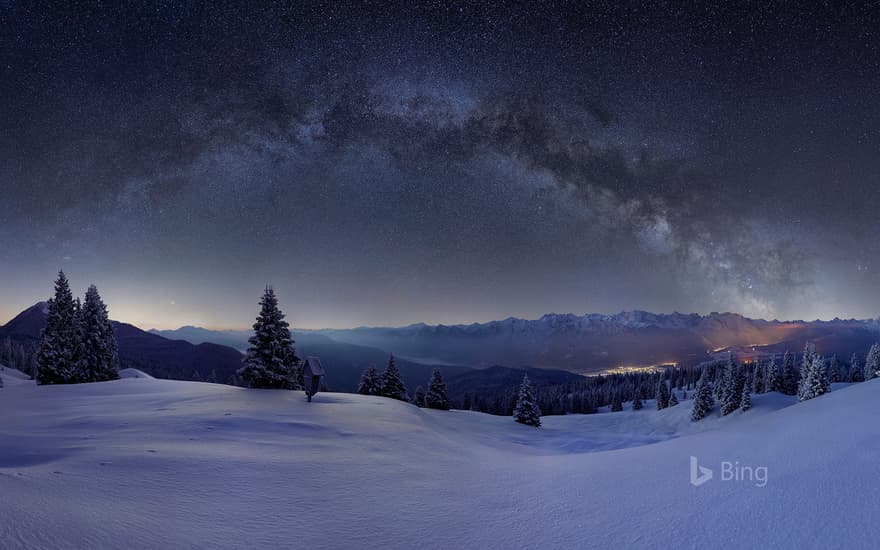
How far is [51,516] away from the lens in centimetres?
384

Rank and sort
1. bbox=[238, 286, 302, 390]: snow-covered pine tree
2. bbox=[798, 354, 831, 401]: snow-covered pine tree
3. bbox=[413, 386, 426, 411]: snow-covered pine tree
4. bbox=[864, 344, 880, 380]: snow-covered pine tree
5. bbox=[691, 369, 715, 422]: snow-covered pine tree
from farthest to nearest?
bbox=[864, 344, 880, 380]: snow-covered pine tree < bbox=[691, 369, 715, 422]: snow-covered pine tree < bbox=[413, 386, 426, 411]: snow-covered pine tree < bbox=[798, 354, 831, 401]: snow-covered pine tree < bbox=[238, 286, 302, 390]: snow-covered pine tree

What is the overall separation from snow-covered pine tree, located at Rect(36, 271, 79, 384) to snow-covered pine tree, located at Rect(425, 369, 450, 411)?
34.2 meters

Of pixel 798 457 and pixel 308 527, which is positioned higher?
pixel 798 457

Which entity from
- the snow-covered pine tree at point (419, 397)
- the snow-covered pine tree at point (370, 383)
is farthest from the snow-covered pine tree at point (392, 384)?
the snow-covered pine tree at point (419, 397)

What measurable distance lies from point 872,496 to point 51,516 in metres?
9.72

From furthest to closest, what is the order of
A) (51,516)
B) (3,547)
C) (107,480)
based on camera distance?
(107,480), (51,516), (3,547)

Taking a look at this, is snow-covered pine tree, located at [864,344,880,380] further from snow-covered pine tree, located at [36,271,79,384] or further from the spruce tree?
snow-covered pine tree, located at [36,271,79,384]

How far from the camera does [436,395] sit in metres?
42.7

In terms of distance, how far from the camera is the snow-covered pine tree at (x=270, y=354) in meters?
28.3

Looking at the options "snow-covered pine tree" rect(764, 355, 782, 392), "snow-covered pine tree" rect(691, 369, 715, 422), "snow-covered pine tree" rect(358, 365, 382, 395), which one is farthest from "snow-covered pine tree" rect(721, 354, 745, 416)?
"snow-covered pine tree" rect(358, 365, 382, 395)

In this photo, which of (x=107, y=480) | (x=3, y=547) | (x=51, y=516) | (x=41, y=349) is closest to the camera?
(x=3, y=547)

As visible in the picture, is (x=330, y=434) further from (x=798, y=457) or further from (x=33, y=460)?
(x=798, y=457)

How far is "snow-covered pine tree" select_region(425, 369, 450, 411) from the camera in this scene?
140 ft

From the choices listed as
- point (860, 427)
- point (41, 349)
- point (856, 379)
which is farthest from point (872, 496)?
point (856, 379)
